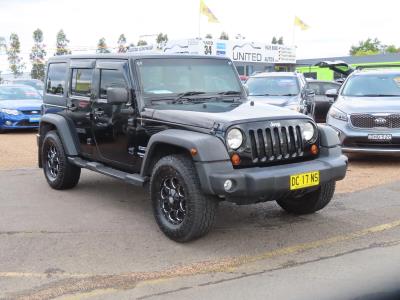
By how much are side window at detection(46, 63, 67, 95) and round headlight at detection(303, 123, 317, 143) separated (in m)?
3.61

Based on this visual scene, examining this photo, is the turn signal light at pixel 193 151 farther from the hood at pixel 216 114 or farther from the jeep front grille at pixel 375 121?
the jeep front grille at pixel 375 121

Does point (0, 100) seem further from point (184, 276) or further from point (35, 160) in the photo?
point (184, 276)

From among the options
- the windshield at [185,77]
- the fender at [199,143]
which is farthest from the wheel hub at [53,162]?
the fender at [199,143]

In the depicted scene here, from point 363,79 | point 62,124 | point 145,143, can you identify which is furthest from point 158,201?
point 363,79

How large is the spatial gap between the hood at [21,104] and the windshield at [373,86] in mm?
8610

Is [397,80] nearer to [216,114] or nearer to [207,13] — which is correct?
[216,114]

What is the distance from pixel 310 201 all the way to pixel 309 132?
2.86ft

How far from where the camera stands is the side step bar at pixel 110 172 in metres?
5.31

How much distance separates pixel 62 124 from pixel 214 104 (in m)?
2.35

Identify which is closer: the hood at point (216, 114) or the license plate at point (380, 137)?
the hood at point (216, 114)

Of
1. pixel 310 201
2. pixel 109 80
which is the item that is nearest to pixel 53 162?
pixel 109 80

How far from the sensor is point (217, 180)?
14.1 feet

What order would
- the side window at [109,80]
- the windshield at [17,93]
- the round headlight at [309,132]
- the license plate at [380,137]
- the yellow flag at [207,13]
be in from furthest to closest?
the yellow flag at [207,13], the windshield at [17,93], the license plate at [380,137], the side window at [109,80], the round headlight at [309,132]

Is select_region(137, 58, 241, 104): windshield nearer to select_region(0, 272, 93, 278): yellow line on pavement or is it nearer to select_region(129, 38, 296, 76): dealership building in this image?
select_region(0, 272, 93, 278): yellow line on pavement
